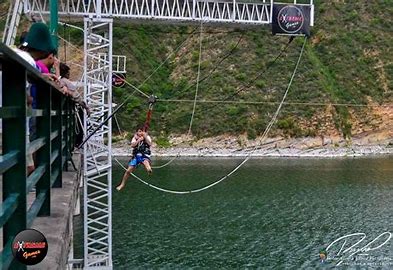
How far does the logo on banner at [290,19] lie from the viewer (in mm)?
16547

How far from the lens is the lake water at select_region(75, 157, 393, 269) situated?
1778cm

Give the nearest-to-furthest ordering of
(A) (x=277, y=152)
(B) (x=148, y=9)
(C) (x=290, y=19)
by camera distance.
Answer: (B) (x=148, y=9)
(C) (x=290, y=19)
(A) (x=277, y=152)

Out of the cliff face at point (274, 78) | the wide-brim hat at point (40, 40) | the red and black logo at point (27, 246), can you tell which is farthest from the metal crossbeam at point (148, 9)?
the cliff face at point (274, 78)

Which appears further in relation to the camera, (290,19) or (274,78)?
(274,78)

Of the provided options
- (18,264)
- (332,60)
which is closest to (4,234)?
(18,264)

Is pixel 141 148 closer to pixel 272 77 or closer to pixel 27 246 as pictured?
pixel 27 246

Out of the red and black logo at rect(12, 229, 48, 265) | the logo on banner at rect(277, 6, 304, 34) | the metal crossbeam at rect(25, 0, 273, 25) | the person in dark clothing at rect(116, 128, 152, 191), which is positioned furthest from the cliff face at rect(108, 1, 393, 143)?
the red and black logo at rect(12, 229, 48, 265)

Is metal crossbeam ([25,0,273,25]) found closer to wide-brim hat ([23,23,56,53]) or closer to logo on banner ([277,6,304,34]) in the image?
logo on banner ([277,6,304,34])

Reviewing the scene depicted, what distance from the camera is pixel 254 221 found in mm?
23188

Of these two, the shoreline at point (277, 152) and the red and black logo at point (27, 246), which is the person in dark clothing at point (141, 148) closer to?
the red and black logo at point (27, 246)

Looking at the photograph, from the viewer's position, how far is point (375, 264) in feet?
57.0

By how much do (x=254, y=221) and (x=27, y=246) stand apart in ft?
71.3

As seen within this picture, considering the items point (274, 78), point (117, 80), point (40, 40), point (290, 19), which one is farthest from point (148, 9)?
point (274, 78)
